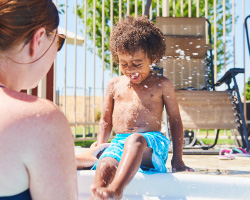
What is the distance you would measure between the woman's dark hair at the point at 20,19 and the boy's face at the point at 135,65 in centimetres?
119

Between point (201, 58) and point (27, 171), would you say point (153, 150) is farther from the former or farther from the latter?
point (201, 58)

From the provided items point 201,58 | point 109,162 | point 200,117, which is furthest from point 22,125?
point 201,58

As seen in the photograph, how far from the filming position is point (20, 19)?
614 mm

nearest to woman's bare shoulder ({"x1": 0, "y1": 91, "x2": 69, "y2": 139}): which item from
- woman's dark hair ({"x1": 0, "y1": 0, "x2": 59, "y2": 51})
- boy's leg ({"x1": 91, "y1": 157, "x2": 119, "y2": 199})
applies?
woman's dark hair ({"x1": 0, "y1": 0, "x2": 59, "y2": 51})

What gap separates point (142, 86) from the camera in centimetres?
198

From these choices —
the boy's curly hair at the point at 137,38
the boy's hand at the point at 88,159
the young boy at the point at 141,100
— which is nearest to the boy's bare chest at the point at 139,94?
the young boy at the point at 141,100

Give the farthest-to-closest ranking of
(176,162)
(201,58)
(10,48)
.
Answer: (201,58) → (176,162) → (10,48)

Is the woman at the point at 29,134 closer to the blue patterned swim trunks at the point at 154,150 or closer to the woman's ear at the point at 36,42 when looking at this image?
the woman's ear at the point at 36,42

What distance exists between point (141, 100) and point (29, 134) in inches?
55.0

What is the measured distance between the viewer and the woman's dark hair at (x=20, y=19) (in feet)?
2.00

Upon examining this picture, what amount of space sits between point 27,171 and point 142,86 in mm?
1430

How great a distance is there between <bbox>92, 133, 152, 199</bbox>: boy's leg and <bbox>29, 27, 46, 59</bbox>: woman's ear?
0.64 metres

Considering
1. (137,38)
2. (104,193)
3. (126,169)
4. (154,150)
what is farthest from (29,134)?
(137,38)

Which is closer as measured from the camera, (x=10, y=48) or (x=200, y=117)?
(x=10, y=48)
